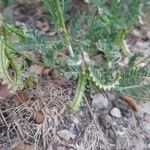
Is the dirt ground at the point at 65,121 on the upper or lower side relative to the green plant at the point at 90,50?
lower

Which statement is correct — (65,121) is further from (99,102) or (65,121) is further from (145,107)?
(145,107)

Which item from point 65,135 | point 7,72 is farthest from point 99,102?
point 7,72

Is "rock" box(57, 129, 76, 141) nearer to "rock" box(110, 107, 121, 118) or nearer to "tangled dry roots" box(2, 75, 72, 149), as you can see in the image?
"tangled dry roots" box(2, 75, 72, 149)

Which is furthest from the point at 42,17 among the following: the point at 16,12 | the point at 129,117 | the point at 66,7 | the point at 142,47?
the point at 129,117

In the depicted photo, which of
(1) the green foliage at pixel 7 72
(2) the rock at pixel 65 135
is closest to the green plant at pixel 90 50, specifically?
(1) the green foliage at pixel 7 72

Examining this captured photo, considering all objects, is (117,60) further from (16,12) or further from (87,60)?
(16,12)

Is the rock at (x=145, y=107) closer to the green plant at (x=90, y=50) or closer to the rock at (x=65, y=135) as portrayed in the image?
the green plant at (x=90, y=50)

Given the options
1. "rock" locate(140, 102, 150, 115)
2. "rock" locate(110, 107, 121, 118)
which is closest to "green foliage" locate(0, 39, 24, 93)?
"rock" locate(110, 107, 121, 118)
